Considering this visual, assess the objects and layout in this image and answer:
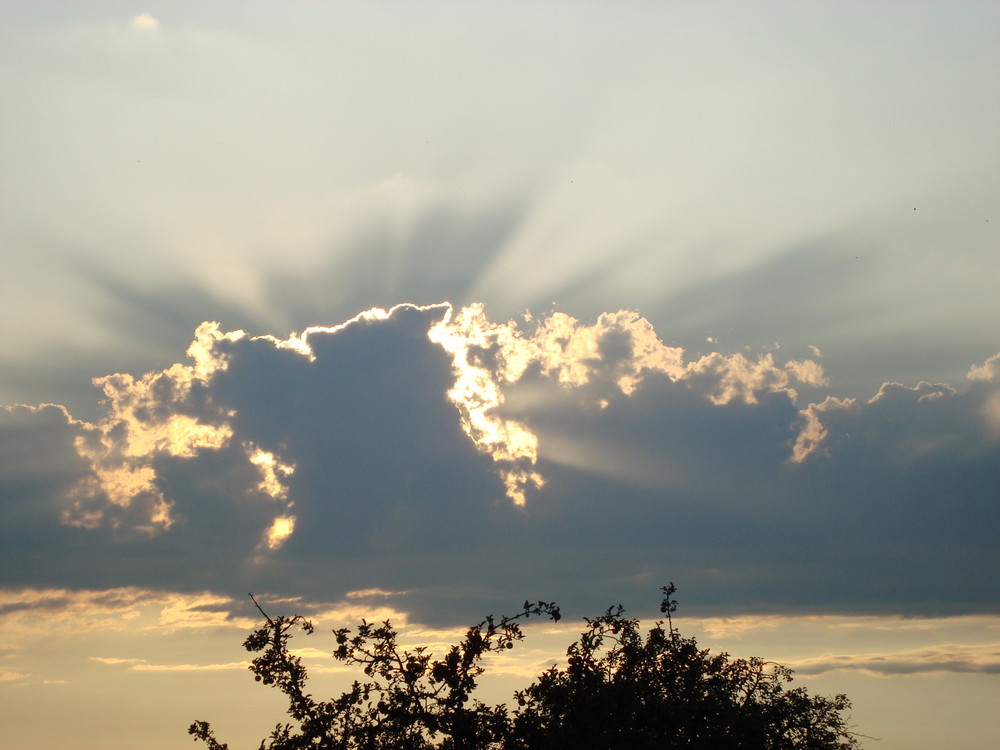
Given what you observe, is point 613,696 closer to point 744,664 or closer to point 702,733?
point 702,733

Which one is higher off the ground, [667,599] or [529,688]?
[667,599]

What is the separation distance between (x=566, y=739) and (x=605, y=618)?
19.3 feet

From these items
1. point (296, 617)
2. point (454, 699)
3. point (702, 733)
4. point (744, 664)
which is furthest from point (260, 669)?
point (744, 664)

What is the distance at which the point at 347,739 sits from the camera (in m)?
33.4

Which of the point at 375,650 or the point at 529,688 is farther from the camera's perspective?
the point at 529,688

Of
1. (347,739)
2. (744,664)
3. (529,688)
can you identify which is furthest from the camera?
(744,664)

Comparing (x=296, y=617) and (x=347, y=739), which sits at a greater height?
(x=296, y=617)

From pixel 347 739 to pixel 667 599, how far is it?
45.8 feet

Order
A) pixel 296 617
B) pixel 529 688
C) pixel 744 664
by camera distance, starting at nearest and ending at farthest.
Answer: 1. pixel 296 617
2. pixel 529 688
3. pixel 744 664

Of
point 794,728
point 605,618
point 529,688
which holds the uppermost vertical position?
point 605,618

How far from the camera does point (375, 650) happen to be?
3225cm

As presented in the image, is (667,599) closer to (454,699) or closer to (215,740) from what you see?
(454,699)

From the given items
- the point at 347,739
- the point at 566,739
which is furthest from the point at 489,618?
the point at 347,739

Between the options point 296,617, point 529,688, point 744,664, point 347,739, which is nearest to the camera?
point 296,617
